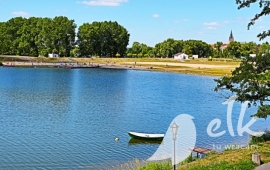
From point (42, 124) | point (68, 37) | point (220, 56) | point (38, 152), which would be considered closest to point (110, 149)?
point (38, 152)

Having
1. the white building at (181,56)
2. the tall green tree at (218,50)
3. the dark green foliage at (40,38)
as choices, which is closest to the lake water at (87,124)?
the dark green foliage at (40,38)

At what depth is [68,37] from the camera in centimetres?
13662

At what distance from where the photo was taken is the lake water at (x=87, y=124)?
897 inches

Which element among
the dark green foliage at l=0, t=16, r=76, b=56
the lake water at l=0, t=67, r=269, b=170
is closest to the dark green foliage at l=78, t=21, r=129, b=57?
the dark green foliage at l=0, t=16, r=76, b=56

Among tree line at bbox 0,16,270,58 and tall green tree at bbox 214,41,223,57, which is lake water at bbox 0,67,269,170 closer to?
tree line at bbox 0,16,270,58

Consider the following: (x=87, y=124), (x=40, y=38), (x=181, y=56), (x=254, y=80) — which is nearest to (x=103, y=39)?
(x=40, y=38)

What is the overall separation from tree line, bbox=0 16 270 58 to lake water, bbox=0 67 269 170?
81770 millimetres

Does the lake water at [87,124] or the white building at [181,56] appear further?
the white building at [181,56]

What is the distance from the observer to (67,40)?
450 feet

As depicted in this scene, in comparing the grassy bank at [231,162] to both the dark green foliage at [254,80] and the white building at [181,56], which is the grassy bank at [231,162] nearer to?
the dark green foliage at [254,80]

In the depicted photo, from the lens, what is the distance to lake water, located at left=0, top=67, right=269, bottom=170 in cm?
2278

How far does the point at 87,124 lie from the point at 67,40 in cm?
10906

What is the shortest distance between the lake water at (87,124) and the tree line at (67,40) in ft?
268

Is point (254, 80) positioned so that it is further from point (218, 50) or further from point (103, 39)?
point (218, 50)
